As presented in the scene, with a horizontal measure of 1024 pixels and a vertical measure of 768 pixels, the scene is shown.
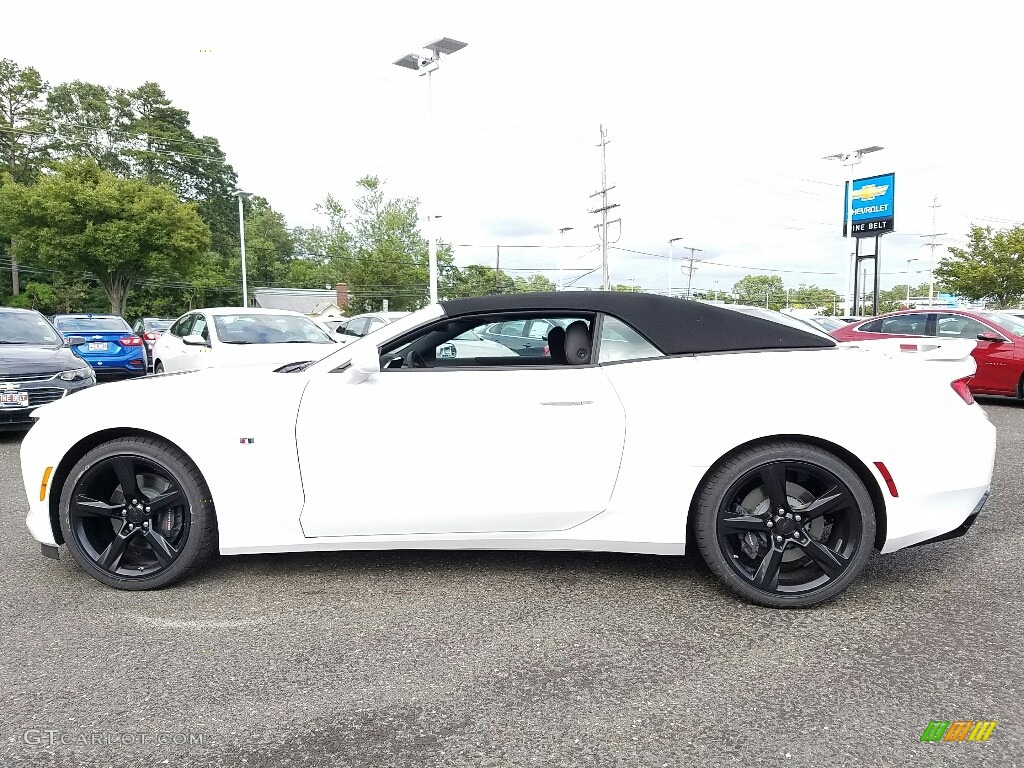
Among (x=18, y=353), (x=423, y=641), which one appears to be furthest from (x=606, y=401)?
(x=18, y=353)

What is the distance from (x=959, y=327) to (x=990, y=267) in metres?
32.6

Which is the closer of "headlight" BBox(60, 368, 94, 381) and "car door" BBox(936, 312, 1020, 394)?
"headlight" BBox(60, 368, 94, 381)

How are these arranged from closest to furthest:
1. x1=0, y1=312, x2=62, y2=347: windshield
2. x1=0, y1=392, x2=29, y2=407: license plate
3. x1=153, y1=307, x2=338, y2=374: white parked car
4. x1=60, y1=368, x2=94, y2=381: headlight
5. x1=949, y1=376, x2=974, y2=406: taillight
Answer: x1=949, y1=376, x2=974, y2=406: taillight, x1=0, y1=392, x2=29, y2=407: license plate, x1=60, y1=368, x2=94, y2=381: headlight, x1=0, y1=312, x2=62, y2=347: windshield, x1=153, y1=307, x2=338, y2=374: white parked car

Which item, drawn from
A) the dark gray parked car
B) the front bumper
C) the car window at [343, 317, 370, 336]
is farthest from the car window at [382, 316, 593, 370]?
the car window at [343, 317, 370, 336]

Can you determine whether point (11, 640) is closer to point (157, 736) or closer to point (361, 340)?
point (157, 736)

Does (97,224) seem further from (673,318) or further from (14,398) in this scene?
(673,318)

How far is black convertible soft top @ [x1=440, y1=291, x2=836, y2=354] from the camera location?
3.34 m

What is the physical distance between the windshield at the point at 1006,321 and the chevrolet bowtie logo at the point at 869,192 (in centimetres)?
2470

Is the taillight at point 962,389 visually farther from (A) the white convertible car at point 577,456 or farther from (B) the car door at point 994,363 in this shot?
(B) the car door at point 994,363

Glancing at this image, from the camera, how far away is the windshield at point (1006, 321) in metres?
10.0

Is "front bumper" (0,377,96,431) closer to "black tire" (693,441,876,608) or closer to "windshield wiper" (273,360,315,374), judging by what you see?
"windshield wiper" (273,360,315,374)

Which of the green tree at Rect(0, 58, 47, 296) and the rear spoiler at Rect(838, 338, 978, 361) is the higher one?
the green tree at Rect(0, 58, 47, 296)

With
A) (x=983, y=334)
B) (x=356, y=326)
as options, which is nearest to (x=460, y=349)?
(x=983, y=334)

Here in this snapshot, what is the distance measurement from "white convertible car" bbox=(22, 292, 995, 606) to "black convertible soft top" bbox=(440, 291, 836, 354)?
0.01 meters
